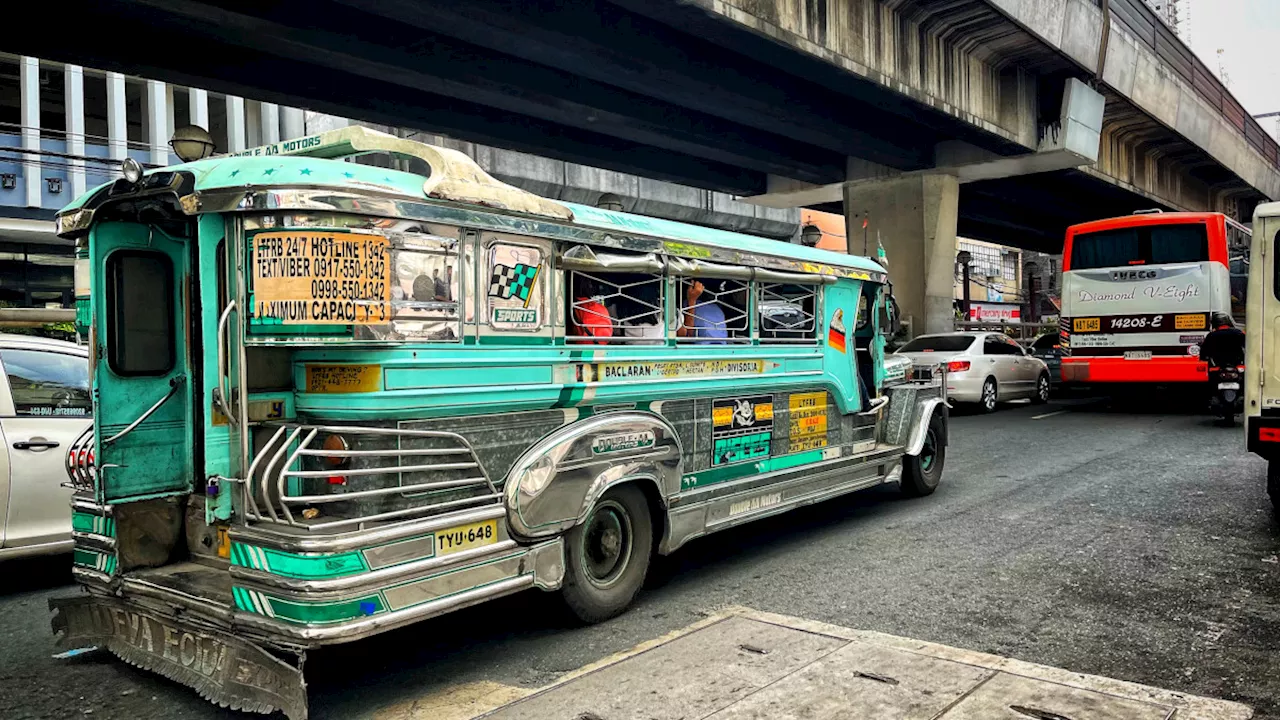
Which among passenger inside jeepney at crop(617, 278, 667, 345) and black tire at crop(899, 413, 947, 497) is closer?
passenger inside jeepney at crop(617, 278, 667, 345)

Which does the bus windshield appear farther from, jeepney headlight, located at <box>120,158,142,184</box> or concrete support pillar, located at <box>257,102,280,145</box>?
concrete support pillar, located at <box>257,102,280,145</box>

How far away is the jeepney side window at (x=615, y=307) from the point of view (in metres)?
5.22

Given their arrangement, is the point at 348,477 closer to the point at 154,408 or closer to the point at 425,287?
the point at 425,287

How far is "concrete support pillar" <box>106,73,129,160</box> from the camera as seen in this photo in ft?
69.9

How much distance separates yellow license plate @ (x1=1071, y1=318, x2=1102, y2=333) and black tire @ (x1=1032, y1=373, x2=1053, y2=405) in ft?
7.09

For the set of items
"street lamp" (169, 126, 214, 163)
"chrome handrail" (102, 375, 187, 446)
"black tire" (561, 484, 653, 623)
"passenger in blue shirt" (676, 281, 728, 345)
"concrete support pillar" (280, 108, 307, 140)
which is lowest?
"black tire" (561, 484, 653, 623)

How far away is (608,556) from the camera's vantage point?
5.29 metres

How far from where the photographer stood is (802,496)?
6.97m

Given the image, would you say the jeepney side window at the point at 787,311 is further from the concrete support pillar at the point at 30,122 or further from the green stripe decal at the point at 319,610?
the concrete support pillar at the point at 30,122

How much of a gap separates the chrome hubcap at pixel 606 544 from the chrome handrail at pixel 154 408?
2373 millimetres

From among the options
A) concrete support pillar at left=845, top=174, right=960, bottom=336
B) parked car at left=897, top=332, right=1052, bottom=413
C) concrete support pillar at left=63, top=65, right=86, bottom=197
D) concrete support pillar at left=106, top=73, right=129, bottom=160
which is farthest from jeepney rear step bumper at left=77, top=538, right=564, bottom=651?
concrete support pillar at left=106, top=73, right=129, bottom=160

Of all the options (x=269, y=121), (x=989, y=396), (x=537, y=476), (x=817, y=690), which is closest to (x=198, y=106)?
(x=269, y=121)

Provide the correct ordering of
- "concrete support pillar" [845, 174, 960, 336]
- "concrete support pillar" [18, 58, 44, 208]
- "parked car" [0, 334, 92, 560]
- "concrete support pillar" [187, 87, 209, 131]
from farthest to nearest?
"concrete support pillar" [187, 87, 209, 131] → "concrete support pillar" [845, 174, 960, 336] → "concrete support pillar" [18, 58, 44, 208] → "parked car" [0, 334, 92, 560]

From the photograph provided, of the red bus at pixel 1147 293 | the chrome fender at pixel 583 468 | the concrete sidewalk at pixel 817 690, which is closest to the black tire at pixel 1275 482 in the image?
the concrete sidewalk at pixel 817 690
